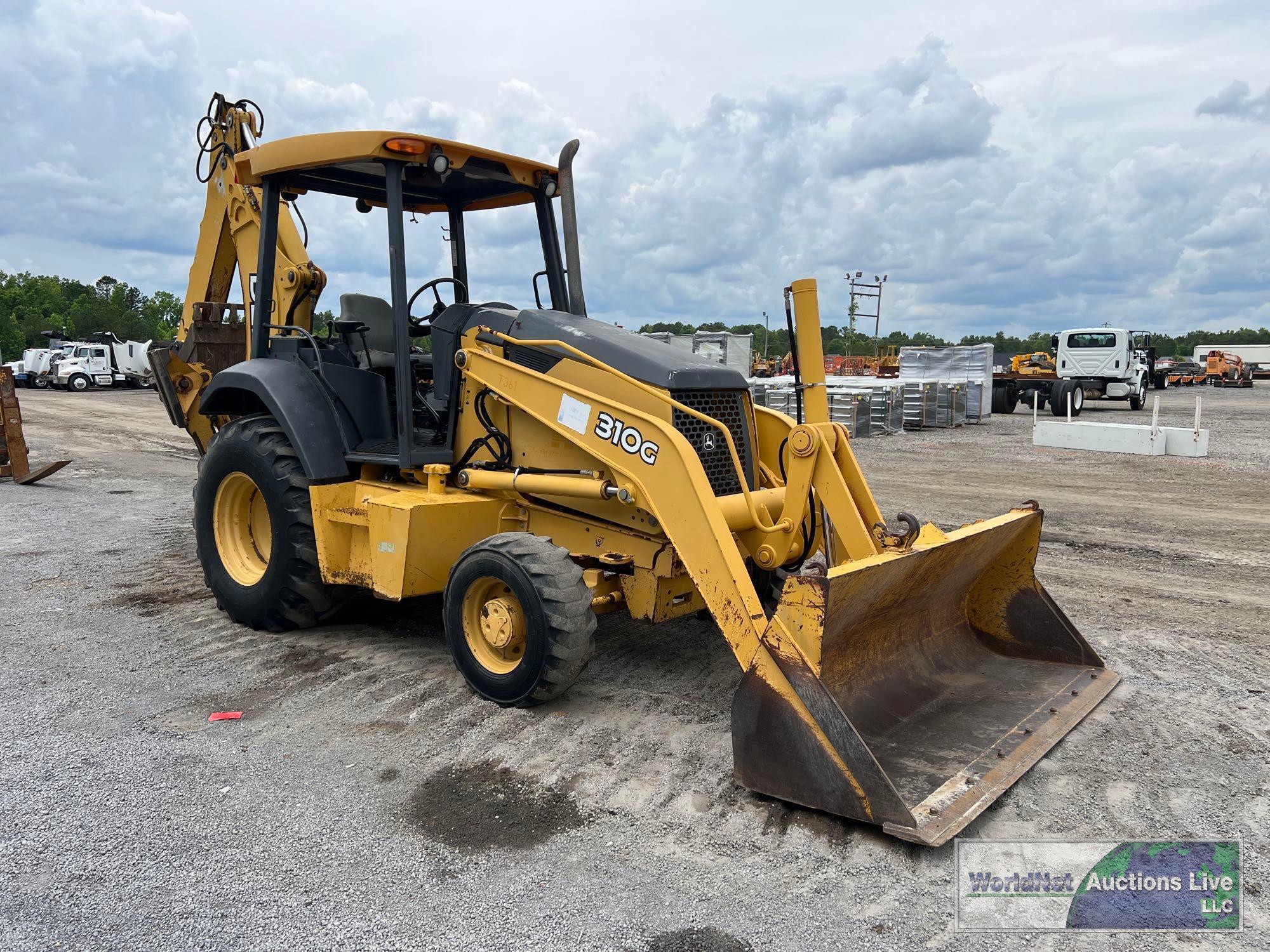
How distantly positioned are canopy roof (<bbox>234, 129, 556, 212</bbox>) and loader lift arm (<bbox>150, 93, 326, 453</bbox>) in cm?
40

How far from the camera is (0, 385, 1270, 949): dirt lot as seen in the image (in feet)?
9.67

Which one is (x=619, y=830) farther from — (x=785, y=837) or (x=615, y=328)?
(x=615, y=328)

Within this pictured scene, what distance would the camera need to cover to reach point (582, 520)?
489 centimetres

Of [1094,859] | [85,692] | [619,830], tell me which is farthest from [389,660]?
[1094,859]

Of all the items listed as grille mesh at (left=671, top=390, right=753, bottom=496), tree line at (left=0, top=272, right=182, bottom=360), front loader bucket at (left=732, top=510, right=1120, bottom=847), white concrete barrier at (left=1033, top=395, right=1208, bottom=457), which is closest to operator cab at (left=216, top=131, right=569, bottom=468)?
grille mesh at (left=671, top=390, right=753, bottom=496)

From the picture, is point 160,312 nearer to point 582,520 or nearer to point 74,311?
point 74,311

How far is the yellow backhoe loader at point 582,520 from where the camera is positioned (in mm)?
3709

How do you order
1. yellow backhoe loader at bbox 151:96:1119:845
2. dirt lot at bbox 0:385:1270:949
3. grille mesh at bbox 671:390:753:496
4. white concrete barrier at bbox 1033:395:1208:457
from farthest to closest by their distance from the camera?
white concrete barrier at bbox 1033:395:1208:457 → grille mesh at bbox 671:390:753:496 → yellow backhoe loader at bbox 151:96:1119:845 → dirt lot at bbox 0:385:1270:949

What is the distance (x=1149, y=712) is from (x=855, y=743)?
2125mm

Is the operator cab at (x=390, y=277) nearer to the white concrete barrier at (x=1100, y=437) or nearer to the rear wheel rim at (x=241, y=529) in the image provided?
the rear wheel rim at (x=241, y=529)

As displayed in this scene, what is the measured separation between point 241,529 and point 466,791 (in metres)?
3.26

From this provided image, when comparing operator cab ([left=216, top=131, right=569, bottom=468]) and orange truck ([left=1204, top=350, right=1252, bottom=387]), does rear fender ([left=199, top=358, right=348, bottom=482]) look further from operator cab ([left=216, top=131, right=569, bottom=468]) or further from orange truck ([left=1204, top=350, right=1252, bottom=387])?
orange truck ([left=1204, top=350, right=1252, bottom=387])

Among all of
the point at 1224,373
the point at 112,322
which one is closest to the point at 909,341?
the point at 1224,373

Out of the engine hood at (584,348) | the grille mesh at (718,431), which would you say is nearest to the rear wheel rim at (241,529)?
the engine hood at (584,348)
